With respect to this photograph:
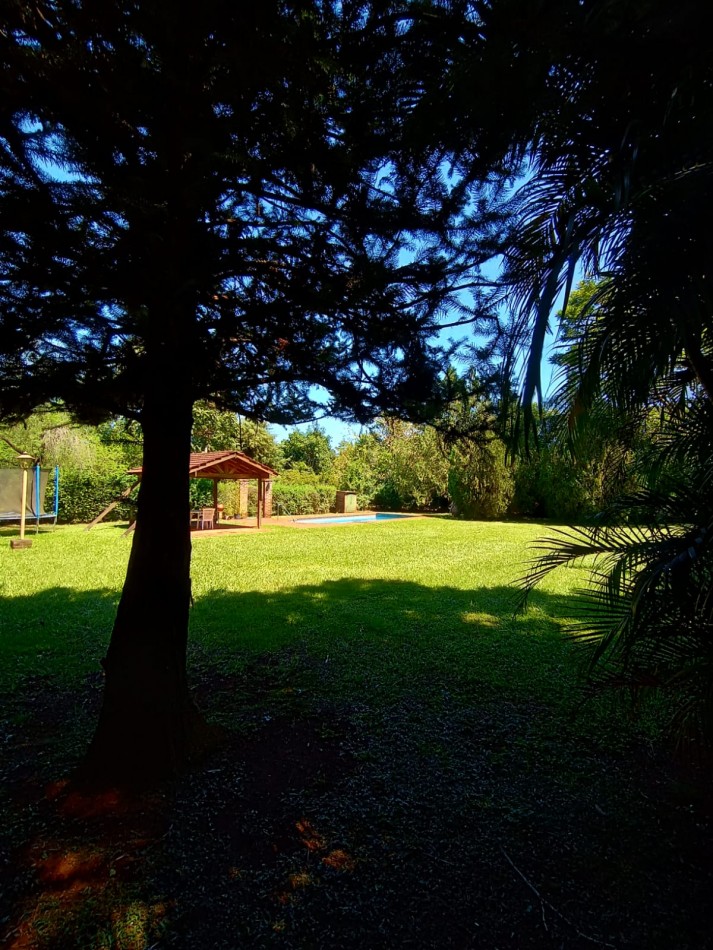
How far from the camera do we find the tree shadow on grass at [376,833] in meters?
1.96

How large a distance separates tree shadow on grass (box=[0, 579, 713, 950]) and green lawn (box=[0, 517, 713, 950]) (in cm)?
1

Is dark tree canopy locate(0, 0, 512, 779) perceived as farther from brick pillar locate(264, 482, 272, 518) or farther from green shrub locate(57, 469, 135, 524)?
brick pillar locate(264, 482, 272, 518)

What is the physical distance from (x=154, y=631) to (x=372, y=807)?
5.16 feet

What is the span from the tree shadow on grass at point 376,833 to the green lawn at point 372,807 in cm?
1

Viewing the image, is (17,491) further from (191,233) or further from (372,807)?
(372,807)

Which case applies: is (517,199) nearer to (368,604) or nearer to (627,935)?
(627,935)

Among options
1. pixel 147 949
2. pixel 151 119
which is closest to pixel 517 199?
pixel 151 119

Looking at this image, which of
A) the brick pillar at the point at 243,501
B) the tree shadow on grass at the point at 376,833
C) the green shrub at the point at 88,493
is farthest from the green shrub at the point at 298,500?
the tree shadow on grass at the point at 376,833

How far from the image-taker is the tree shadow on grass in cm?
196

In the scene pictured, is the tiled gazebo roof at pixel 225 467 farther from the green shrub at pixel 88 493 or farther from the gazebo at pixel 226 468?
the green shrub at pixel 88 493

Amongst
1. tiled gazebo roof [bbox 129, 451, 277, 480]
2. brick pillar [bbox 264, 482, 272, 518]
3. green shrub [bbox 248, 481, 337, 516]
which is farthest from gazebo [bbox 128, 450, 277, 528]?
green shrub [bbox 248, 481, 337, 516]

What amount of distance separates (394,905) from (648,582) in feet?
5.59

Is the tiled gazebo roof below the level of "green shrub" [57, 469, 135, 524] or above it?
above

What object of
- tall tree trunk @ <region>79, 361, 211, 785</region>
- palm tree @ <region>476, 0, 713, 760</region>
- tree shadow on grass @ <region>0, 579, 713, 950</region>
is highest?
palm tree @ <region>476, 0, 713, 760</region>
